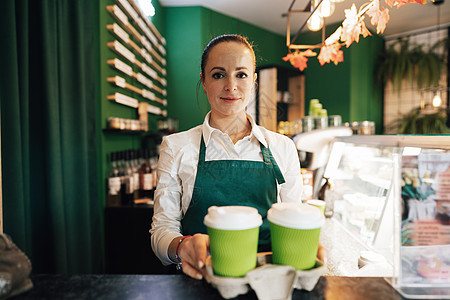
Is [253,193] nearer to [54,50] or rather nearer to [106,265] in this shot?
[54,50]

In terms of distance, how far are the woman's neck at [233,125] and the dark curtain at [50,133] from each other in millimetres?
917

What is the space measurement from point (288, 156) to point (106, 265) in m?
2.06

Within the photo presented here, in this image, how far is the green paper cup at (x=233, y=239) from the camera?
1.82 ft

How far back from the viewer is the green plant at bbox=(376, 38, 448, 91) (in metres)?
4.85

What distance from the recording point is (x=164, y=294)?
61cm

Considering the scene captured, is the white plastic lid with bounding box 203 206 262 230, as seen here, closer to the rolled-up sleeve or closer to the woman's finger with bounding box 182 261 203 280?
the woman's finger with bounding box 182 261 203 280

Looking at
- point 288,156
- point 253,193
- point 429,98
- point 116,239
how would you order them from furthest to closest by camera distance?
point 429,98, point 116,239, point 288,156, point 253,193

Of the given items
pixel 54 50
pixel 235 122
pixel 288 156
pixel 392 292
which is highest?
pixel 54 50

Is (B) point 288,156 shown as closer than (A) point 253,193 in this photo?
No

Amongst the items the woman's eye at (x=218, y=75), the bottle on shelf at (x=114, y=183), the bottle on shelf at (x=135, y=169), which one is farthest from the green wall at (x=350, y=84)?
the woman's eye at (x=218, y=75)

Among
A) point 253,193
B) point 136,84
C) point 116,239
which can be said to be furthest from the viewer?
point 136,84

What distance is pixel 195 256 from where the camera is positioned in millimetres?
685

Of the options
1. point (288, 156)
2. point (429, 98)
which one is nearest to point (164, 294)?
point (288, 156)

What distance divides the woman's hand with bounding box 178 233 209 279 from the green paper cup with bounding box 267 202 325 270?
17 centimetres
